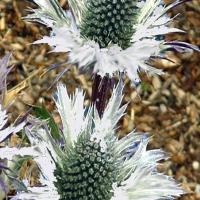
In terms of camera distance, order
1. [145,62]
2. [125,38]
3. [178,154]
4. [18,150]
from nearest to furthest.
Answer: [18,150], [145,62], [125,38], [178,154]

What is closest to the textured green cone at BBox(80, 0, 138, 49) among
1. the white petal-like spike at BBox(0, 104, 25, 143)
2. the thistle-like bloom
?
the thistle-like bloom

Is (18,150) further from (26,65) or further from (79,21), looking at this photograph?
(26,65)

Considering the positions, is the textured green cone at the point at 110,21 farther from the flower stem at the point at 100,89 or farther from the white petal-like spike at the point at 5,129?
the white petal-like spike at the point at 5,129

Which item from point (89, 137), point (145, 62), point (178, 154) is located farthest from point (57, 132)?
point (178, 154)

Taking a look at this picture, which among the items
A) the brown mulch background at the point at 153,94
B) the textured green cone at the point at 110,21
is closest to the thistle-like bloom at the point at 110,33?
the textured green cone at the point at 110,21

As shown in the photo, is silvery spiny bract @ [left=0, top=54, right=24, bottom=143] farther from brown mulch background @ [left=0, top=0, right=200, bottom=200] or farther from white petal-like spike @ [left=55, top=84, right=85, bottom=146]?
brown mulch background @ [left=0, top=0, right=200, bottom=200]

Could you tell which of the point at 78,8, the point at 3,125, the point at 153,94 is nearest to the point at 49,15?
the point at 78,8
